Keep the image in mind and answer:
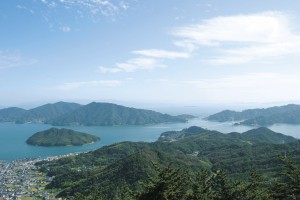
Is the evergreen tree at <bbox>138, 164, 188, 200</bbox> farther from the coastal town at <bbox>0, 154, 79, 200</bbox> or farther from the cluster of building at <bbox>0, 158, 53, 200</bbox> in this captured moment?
the cluster of building at <bbox>0, 158, 53, 200</bbox>

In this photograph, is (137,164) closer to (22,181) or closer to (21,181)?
(22,181)

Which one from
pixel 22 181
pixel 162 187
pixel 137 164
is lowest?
pixel 22 181

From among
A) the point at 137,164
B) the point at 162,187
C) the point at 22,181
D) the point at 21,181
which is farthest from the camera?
the point at 22,181

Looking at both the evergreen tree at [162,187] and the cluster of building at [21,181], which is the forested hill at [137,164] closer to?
the cluster of building at [21,181]

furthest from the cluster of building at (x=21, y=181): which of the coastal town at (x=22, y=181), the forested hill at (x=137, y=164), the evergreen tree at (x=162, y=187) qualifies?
the evergreen tree at (x=162, y=187)

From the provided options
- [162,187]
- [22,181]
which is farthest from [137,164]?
[162,187]

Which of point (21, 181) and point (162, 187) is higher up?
point (162, 187)

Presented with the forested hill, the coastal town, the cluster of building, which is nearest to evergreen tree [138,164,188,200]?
the forested hill

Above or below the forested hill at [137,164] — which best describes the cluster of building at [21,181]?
below

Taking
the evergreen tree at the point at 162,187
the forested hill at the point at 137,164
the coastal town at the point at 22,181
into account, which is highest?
the evergreen tree at the point at 162,187
